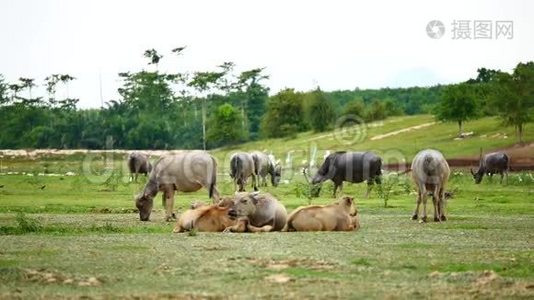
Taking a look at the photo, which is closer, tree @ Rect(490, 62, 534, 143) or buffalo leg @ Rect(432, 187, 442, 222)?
buffalo leg @ Rect(432, 187, 442, 222)

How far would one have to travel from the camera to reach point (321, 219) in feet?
78.1

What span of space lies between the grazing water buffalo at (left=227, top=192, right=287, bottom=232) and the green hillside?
2565 inches

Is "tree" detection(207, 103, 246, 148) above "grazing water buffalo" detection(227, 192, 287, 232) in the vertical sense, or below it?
above

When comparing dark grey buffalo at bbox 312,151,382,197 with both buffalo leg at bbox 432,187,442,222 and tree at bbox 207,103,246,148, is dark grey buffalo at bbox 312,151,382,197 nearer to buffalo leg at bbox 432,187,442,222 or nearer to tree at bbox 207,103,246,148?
buffalo leg at bbox 432,187,442,222

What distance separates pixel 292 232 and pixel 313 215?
681 mm

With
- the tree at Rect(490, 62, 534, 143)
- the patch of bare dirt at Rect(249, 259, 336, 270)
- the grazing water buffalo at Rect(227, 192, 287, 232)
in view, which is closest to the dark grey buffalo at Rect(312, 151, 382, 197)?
the grazing water buffalo at Rect(227, 192, 287, 232)

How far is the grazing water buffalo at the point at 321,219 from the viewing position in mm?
23766

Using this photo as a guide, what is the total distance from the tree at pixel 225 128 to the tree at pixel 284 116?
464 cm

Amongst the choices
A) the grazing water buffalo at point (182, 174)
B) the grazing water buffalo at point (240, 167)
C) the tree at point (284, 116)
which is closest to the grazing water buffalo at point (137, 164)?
the grazing water buffalo at point (240, 167)

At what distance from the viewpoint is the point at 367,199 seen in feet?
138

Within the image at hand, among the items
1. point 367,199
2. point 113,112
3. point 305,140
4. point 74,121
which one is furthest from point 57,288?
point 113,112

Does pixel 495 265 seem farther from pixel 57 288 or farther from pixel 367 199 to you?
pixel 367 199

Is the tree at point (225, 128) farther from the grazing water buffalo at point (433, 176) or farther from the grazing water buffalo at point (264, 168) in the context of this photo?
the grazing water buffalo at point (433, 176)

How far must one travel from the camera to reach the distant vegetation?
133500mm
